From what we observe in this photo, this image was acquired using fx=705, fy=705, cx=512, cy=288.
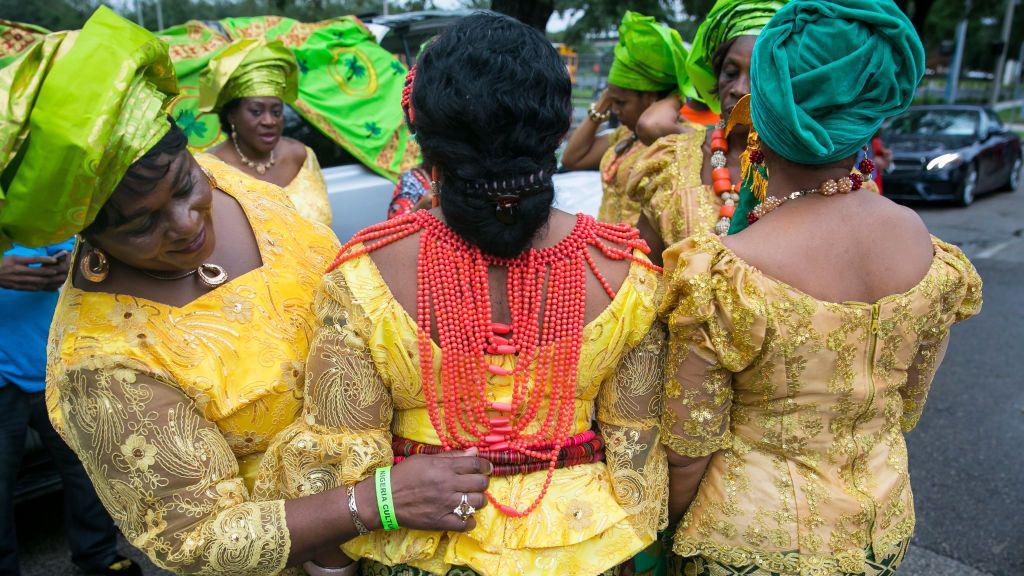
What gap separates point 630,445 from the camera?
160 cm

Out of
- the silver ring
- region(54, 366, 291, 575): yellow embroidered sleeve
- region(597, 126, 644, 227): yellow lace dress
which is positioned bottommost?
region(597, 126, 644, 227): yellow lace dress

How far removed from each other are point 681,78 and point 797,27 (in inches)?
83.3

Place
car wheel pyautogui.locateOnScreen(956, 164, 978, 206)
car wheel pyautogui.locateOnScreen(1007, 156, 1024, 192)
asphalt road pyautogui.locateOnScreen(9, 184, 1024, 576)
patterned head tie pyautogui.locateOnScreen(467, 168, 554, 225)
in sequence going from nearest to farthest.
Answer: patterned head tie pyautogui.locateOnScreen(467, 168, 554, 225), asphalt road pyautogui.locateOnScreen(9, 184, 1024, 576), car wheel pyautogui.locateOnScreen(956, 164, 978, 206), car wheel pyautogui.locateOnScreen(1007, 156, 1024, 192)

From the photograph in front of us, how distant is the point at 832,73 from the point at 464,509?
3.74 feet

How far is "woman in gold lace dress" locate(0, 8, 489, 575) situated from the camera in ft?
4.08

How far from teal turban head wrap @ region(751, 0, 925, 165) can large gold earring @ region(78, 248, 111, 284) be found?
4.71ft

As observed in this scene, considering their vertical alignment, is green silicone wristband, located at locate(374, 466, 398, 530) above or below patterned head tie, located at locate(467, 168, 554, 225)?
below

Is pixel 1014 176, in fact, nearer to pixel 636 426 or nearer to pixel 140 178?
pixel 636 426

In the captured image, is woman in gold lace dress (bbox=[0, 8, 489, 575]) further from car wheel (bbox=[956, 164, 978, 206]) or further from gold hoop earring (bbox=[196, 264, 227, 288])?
car wheel (bbox=[956, 164, 978, 206])

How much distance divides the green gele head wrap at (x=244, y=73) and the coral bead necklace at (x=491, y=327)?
9.61ft

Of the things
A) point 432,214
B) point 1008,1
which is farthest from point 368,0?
point 1008,1

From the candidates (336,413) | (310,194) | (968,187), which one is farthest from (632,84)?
(968,187)

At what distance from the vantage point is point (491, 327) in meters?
1.42

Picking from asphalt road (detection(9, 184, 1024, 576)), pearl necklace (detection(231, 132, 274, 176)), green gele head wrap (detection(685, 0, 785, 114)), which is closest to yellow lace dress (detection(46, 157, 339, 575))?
green gele head wrap (detection(685, 0, 785, 114))
